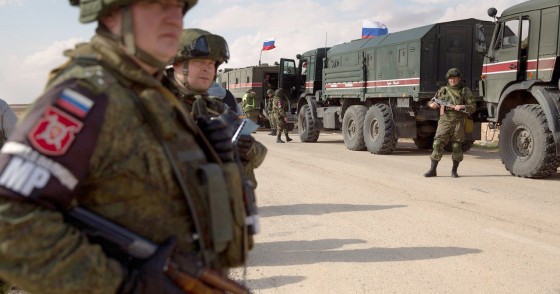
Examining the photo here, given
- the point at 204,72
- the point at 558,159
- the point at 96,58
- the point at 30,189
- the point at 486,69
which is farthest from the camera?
the point at 486,69

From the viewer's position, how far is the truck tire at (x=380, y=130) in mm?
12312

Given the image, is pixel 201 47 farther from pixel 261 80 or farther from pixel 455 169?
pixel 261 80

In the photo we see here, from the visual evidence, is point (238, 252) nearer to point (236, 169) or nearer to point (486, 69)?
point (236, 169)

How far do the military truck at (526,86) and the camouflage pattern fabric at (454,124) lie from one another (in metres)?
0.91

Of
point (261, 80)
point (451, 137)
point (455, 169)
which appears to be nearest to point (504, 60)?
point (451, 137)

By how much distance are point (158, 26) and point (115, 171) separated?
0.44m

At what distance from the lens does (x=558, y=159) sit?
835cm

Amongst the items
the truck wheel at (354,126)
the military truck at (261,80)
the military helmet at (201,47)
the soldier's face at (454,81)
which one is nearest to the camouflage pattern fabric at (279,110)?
the truck wheel at (354,126)

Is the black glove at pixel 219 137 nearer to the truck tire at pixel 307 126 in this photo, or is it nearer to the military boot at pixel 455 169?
the military boot at pixel 455 169

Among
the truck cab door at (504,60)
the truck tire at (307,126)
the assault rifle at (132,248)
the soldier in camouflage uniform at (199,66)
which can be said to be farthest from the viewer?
the truck tire at (307,126)

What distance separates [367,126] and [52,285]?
40.2ft

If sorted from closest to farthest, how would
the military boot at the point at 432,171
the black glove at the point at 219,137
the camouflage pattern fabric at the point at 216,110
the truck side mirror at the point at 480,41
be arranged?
the black glove at the point at 219,137
the camouflage pattern fabric at the point at 216,110
the military boot at the point at 432,171
the truck side mirror at the point at 480,41

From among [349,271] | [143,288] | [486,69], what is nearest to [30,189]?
[143,288]

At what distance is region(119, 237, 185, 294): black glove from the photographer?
1.33m
